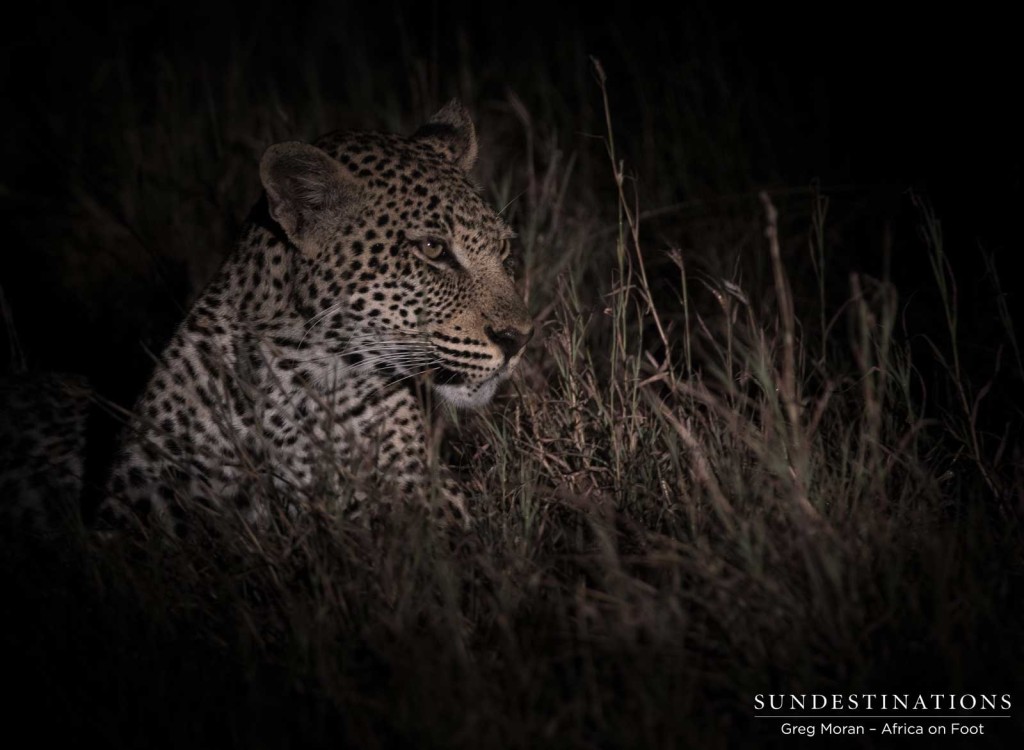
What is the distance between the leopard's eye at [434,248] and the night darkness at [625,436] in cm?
53

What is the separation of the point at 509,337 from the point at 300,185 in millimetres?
812

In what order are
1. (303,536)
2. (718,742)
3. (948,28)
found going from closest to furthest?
(718,742) → (303,536) → (948,28)

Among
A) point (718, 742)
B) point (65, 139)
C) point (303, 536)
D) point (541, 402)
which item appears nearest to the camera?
point (718, 742)

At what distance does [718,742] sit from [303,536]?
1327mm

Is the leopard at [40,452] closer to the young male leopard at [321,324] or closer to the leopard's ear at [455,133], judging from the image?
the young male leopard at [321,324]

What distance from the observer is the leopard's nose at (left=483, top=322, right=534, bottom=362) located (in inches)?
157

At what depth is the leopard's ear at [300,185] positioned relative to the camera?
3859 mm

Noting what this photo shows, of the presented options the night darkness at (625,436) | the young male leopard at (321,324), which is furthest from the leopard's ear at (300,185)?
the night darkness at (625,436)

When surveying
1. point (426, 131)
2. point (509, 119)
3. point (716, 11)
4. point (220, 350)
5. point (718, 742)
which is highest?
point (716, 11)

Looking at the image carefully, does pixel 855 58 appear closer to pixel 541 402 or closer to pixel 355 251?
pixel 541 402

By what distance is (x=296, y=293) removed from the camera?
4.01 m

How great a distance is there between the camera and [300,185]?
3.93 m

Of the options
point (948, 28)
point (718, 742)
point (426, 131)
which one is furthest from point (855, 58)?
point (718, 742)

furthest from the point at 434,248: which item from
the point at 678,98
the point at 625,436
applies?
the point at 678,98
